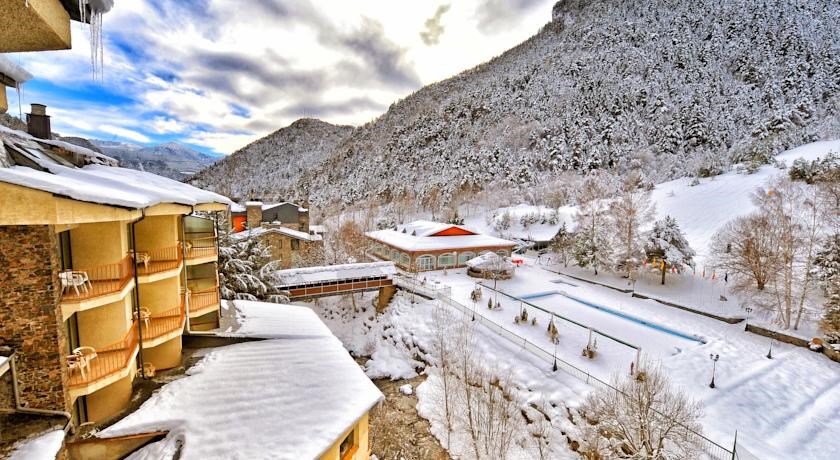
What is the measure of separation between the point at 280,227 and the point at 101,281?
27726 mm

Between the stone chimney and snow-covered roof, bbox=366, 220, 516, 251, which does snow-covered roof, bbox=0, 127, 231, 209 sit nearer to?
snow-covered roof, bbox=366, 220, 516, 251

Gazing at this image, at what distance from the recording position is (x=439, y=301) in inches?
874

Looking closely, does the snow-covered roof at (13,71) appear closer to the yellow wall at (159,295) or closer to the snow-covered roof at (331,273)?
the yellow wall at (159,295)

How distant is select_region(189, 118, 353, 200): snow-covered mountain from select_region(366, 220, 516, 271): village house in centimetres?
8471

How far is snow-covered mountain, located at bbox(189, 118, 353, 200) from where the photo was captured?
5148 inches

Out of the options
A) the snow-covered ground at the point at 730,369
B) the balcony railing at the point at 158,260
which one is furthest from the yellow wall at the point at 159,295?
the snow-covered ground at the point at 730,369

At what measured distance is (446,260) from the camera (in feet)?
102

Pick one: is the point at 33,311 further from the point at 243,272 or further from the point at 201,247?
the point at 243,272

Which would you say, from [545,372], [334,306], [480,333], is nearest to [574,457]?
[545,372]

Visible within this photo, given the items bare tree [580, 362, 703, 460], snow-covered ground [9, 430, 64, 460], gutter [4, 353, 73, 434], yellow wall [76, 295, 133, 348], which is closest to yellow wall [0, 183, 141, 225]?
gutter [4, 353, 73, 434]

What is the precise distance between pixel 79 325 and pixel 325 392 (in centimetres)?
522

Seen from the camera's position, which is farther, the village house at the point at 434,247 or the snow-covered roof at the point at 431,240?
the snow-covered roof at the point at 431,240

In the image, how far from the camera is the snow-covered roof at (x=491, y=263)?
87.9ft

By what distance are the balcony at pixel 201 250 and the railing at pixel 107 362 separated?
327 cm
